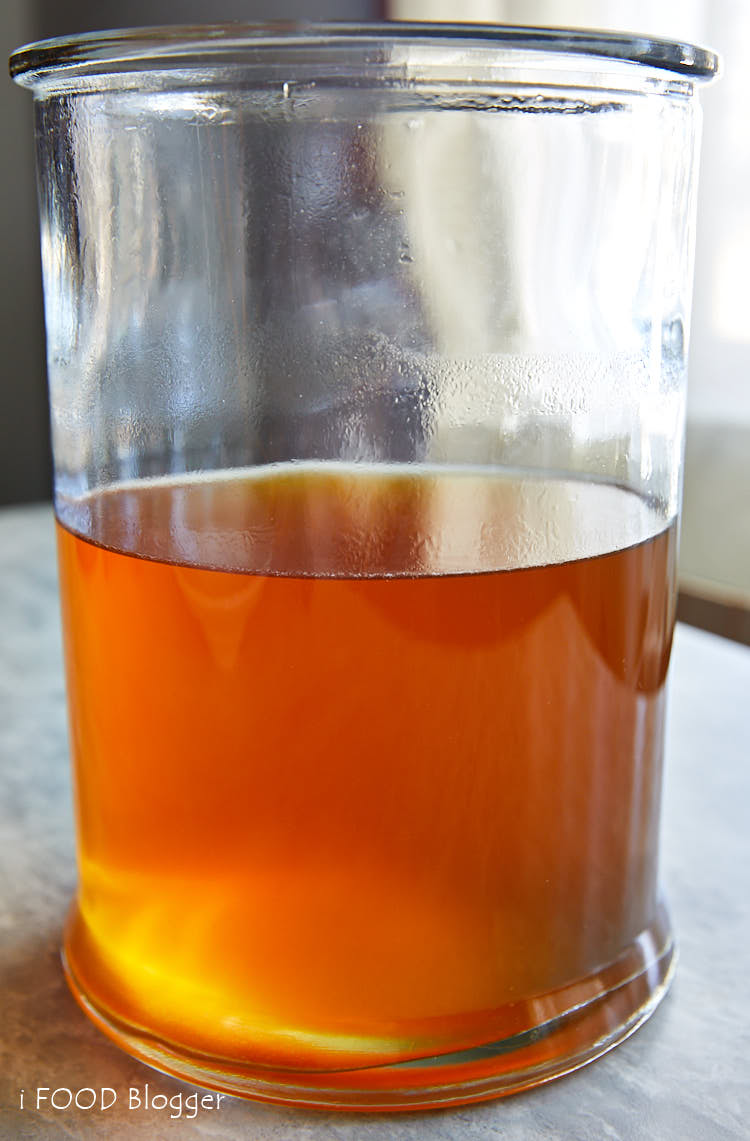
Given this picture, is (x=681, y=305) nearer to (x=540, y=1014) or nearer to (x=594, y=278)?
(x=594, y=278)

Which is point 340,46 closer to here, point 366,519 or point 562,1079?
point 366,519

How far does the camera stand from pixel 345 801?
14.8 inches

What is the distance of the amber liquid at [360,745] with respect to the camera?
375mm

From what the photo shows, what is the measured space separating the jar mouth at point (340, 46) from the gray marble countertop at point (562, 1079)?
0.99ft

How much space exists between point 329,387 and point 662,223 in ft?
0.38

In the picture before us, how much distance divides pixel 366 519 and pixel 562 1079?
19 cm

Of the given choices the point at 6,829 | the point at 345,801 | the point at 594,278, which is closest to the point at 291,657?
the point at 345,801

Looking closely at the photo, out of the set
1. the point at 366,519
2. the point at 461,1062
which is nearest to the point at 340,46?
the point at 366,519

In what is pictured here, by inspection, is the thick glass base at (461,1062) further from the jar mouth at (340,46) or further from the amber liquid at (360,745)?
the jar mouth at (340,46)

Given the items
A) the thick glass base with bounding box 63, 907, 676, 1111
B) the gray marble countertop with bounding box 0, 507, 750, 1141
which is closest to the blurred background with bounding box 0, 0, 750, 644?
the gray marble countertop with bounding box 0, 507, 750, 1141

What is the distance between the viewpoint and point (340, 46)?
34cm

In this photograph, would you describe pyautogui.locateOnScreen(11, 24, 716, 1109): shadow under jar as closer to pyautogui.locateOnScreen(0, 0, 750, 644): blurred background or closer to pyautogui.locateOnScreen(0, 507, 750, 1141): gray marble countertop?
pyautogui.locateOnScreen(0, 507, 750, 1141): gray marble countertop

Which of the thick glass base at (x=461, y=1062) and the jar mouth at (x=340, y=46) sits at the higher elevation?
the jar mouth at (x=340, y=46)

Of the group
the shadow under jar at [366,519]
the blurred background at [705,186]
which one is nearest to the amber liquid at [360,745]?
the shadow under jar at [366,519]
